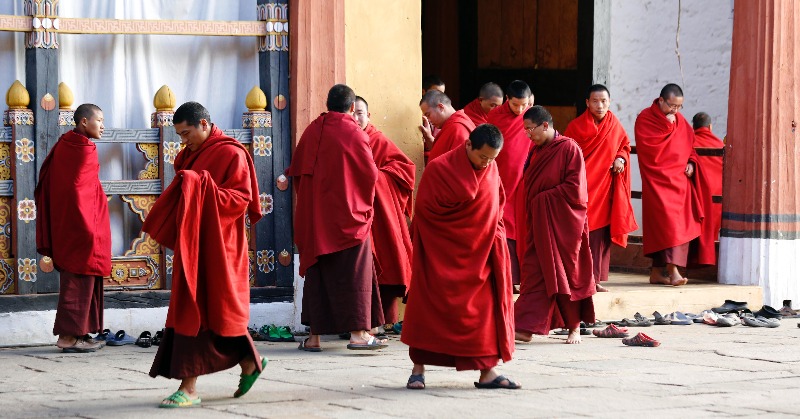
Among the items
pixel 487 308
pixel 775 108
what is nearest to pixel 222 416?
pixel 487 308

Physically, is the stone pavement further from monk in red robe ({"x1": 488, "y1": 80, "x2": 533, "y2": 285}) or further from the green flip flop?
monk in red robe ({"x1": 488, "y1": 80, "x2": 533, "y2": 285})

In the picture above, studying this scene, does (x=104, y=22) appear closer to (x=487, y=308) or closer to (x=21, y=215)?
(x=21, y=215)

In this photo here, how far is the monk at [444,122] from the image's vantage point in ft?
30.1

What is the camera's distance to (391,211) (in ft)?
29.6

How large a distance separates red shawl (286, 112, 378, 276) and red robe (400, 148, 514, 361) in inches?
64.4

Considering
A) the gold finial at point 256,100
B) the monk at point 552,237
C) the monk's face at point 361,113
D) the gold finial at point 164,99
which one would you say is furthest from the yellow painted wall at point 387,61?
the gold finial at point 164,99

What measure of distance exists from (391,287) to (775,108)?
3.76 metres

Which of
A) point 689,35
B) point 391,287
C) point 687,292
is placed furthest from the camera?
point 689,35

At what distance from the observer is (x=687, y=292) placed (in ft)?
35.2

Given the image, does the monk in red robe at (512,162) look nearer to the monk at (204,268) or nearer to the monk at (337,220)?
the monk at (337,220)

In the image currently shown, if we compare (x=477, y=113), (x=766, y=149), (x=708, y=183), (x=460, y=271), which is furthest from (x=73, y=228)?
(x=708, y=183)

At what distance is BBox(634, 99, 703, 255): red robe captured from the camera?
11344 mm

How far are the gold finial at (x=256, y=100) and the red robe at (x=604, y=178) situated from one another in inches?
112

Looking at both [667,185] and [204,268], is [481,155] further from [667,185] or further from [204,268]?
[667,185]
